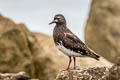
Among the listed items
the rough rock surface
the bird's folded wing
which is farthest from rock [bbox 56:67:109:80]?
the bird's folded wing

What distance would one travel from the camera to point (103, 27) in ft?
172

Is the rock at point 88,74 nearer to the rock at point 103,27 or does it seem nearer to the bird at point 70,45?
the bird at point 70,45

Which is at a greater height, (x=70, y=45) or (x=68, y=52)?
(x=70, y=45)

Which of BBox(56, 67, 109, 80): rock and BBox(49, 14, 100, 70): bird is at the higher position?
BBox(49, 14, 100, 70): bird

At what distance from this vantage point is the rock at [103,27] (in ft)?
167

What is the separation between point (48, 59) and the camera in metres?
30.8

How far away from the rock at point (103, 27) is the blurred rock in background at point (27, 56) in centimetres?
1954

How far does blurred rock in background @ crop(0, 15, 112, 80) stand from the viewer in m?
29.8

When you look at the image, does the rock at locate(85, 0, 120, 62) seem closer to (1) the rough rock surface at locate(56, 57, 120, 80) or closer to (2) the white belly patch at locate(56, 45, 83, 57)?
(2) the white belly patch at locate(56, 45, 83, 57)

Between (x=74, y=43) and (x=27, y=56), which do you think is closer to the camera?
(x=74, y=43)

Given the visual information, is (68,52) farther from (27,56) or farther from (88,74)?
(27,56)

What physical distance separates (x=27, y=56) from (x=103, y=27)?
2303cm

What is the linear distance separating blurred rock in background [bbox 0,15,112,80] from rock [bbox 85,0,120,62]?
64.1ft

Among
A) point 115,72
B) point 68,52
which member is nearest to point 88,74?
point 68,52
